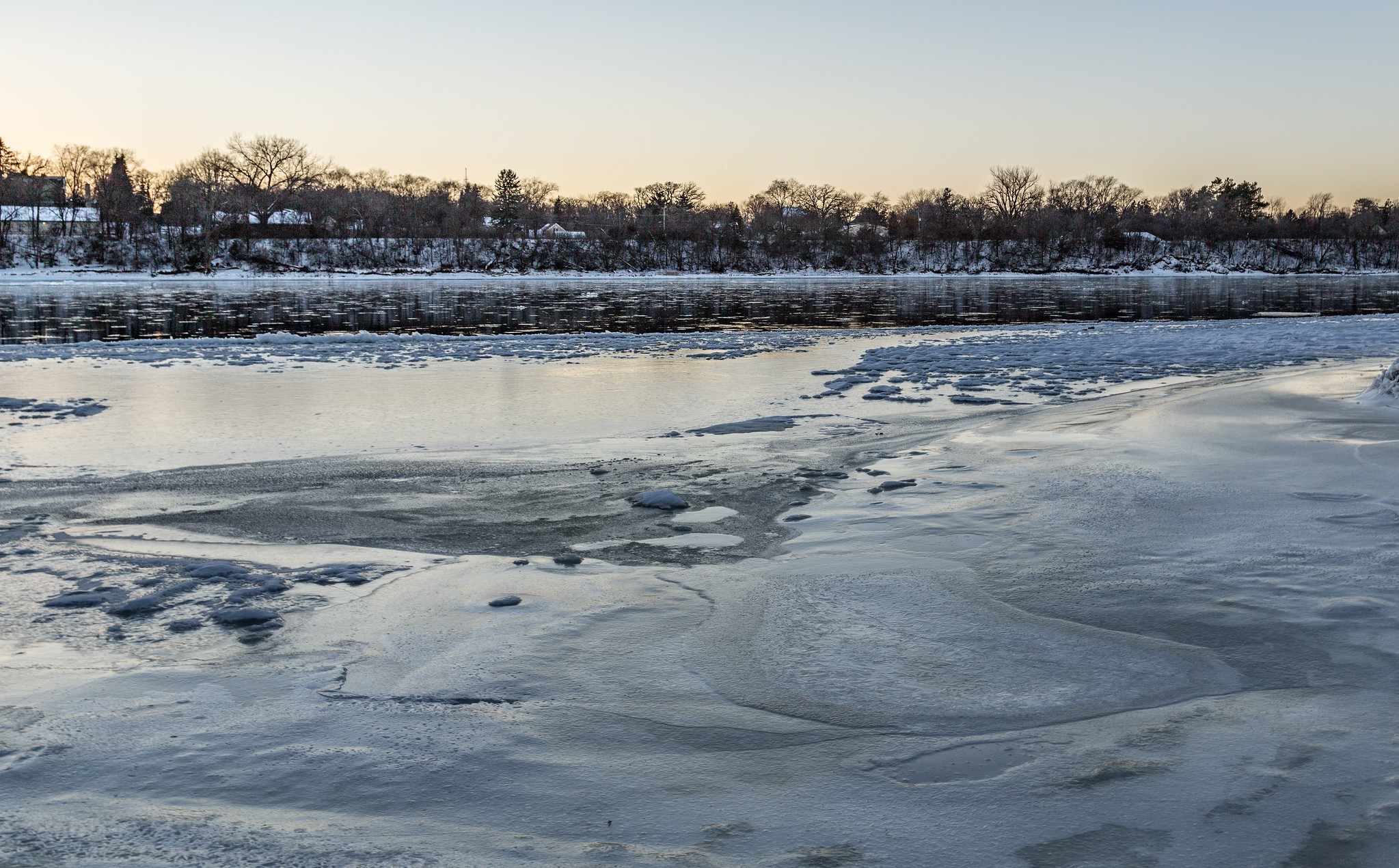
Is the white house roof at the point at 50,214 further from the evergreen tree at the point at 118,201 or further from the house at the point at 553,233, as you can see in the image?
the house at the point at 553,233

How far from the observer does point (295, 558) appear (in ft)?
14.8

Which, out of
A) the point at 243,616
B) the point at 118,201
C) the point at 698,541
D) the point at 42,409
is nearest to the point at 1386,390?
the point at 698,541

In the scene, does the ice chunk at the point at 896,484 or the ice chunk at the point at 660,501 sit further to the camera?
the ice chunk at the point at 896,484

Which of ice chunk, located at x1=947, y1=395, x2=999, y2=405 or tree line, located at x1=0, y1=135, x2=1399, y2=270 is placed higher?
tree line, located at x1=0, y1=135, x2=1399, y2=270

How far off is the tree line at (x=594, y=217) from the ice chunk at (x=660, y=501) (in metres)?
74.6

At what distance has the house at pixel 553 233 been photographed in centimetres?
9206

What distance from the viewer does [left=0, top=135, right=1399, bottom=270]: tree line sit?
262 ft

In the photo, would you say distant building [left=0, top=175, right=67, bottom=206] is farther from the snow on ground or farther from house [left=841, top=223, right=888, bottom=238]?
the snow on ground

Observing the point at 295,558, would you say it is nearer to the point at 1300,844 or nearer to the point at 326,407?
the point at 1300,844

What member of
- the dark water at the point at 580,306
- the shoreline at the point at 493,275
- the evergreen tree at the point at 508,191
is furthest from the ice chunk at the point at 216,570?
the evergreen tree at the point at 508,191

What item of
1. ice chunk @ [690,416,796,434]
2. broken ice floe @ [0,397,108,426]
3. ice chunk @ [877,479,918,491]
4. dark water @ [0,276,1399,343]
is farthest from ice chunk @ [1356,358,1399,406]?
dark water @ [0,276,1399,343]

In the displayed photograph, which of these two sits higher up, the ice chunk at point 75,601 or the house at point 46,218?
the house at point 46,218

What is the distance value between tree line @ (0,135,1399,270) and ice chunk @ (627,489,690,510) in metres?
74.6

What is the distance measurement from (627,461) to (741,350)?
31.2 ft
